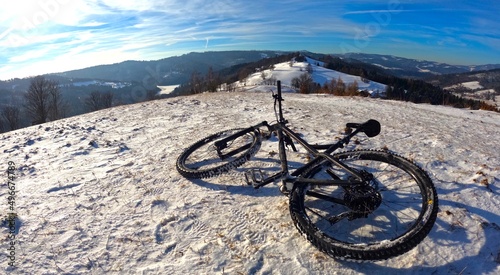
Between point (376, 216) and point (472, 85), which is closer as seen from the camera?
point (376, 216)

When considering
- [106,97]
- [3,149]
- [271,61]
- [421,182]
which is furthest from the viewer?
[271,61]

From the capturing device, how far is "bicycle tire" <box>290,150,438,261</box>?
2916 millimetres

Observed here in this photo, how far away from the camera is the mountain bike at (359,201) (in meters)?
2.98

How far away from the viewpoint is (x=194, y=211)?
189 inches

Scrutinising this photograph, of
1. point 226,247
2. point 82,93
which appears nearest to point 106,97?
point 226,247

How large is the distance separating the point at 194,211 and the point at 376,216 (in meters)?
2.89

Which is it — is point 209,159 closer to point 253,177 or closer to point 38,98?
point 253,177

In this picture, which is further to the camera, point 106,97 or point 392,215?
point 106,97

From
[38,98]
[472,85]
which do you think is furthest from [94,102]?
[472,85]

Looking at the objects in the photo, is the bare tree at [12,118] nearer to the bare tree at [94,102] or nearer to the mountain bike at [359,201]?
the bare tree at [94,102]

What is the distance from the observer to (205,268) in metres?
3.58

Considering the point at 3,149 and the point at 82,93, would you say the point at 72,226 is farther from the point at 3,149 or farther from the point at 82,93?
the point at 82,93

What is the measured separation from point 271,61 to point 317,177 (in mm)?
172855

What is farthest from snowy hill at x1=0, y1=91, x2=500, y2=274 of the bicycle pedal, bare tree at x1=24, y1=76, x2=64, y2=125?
bare tree at x1=24, y1=76, x2=64, y2=125
